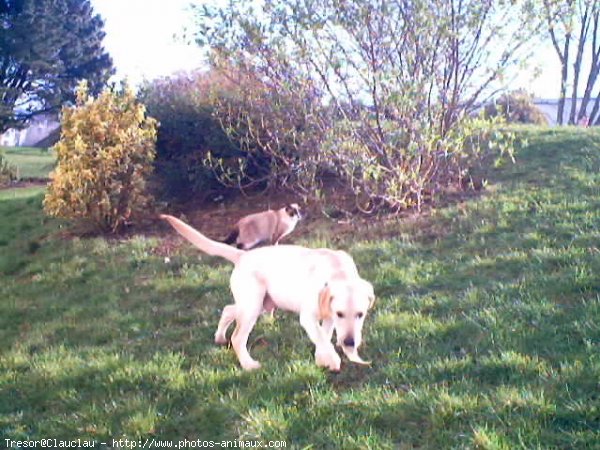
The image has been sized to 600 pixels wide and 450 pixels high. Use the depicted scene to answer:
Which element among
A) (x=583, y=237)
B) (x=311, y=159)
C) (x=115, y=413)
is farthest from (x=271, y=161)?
(x=115, y=413)

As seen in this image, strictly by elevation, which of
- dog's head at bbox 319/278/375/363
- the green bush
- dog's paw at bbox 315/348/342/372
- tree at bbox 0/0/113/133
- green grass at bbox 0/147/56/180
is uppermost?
tree at bbox 0/0/113/133

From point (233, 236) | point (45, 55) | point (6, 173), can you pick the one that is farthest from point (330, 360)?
point (45, 55)

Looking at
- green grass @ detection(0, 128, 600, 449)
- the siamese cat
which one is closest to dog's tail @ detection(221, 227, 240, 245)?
the siamese cat

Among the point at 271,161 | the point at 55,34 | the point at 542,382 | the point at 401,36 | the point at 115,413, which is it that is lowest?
the point at 115,413

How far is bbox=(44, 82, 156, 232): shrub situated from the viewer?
9.33m

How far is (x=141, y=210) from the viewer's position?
32.8 feet

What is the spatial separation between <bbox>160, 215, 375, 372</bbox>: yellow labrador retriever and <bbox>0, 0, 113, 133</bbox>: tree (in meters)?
26.4

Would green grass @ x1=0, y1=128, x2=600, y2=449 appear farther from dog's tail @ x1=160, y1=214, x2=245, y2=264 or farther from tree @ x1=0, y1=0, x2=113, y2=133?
tree @ x1=0, y1=0, x2=113, y2=133

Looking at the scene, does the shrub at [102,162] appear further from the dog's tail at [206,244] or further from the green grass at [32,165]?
the green grass at [32,165]

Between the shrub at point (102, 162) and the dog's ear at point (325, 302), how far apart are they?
586 centimetres

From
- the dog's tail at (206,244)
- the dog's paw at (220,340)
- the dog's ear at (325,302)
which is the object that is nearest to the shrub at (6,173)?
the dog's tail at (206,244)

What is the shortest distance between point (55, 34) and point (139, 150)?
84.6 ft

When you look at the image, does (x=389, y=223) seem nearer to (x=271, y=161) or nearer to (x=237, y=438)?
(x=271, y=161)

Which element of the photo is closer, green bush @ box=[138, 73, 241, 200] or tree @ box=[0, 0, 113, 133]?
green bush @ box=[138, 73, 241, 200]
